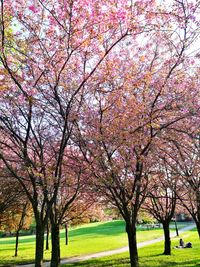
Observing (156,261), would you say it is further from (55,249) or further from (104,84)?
(104,84)

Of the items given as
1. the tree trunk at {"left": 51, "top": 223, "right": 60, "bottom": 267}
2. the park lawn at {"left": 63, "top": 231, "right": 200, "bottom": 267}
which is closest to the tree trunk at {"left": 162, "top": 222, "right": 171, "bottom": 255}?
the park lawn at {"left": 63, "top": 231, "right": 200, "bottom": 267}

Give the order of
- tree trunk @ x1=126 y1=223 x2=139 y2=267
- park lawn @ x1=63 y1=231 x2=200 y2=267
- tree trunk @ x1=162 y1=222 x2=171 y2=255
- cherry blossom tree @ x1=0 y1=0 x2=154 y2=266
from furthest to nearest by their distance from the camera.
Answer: tree trunk @ x1=162 y1=222 x2=171 y2=255
park lawn @ x1=63 y1=231 x2=200 y2=267
tree trunk @ x1=126 y1=223 x2=139 y2=267
cherry blossom tree @ x1=0 y1=0 x2=154 y2=266

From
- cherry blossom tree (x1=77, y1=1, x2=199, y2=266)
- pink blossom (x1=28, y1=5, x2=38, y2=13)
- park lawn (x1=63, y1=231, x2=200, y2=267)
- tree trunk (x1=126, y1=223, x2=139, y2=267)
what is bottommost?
park lawn (x1=63, y1=231, x2=200, y2=267)

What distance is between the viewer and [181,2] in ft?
24.3

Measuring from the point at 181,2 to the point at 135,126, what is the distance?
3.25 metres

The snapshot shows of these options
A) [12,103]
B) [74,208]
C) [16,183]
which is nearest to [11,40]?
[12,103]

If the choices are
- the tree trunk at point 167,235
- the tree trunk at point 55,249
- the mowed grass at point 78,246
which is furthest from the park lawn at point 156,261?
the mowed grass at point 78,246

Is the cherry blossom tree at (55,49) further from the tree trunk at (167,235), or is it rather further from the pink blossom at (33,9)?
the tree trunk at (167,235)

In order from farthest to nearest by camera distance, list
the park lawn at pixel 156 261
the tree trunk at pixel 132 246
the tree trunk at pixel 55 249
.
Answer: the park lawn at pixel 156 261 < the tree trunk at pixel 55 249 < the tree trunk at pixel 132 246

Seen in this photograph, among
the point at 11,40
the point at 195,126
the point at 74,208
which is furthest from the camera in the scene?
the point at 74,208

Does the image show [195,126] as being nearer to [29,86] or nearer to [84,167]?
[84,167]

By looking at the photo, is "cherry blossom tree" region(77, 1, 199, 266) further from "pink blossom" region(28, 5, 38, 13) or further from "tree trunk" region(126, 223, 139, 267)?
"pink blossom" region(28, 5, 38, 13)

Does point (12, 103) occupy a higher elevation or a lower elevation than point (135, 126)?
higher

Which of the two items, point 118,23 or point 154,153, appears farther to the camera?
point 154,153
